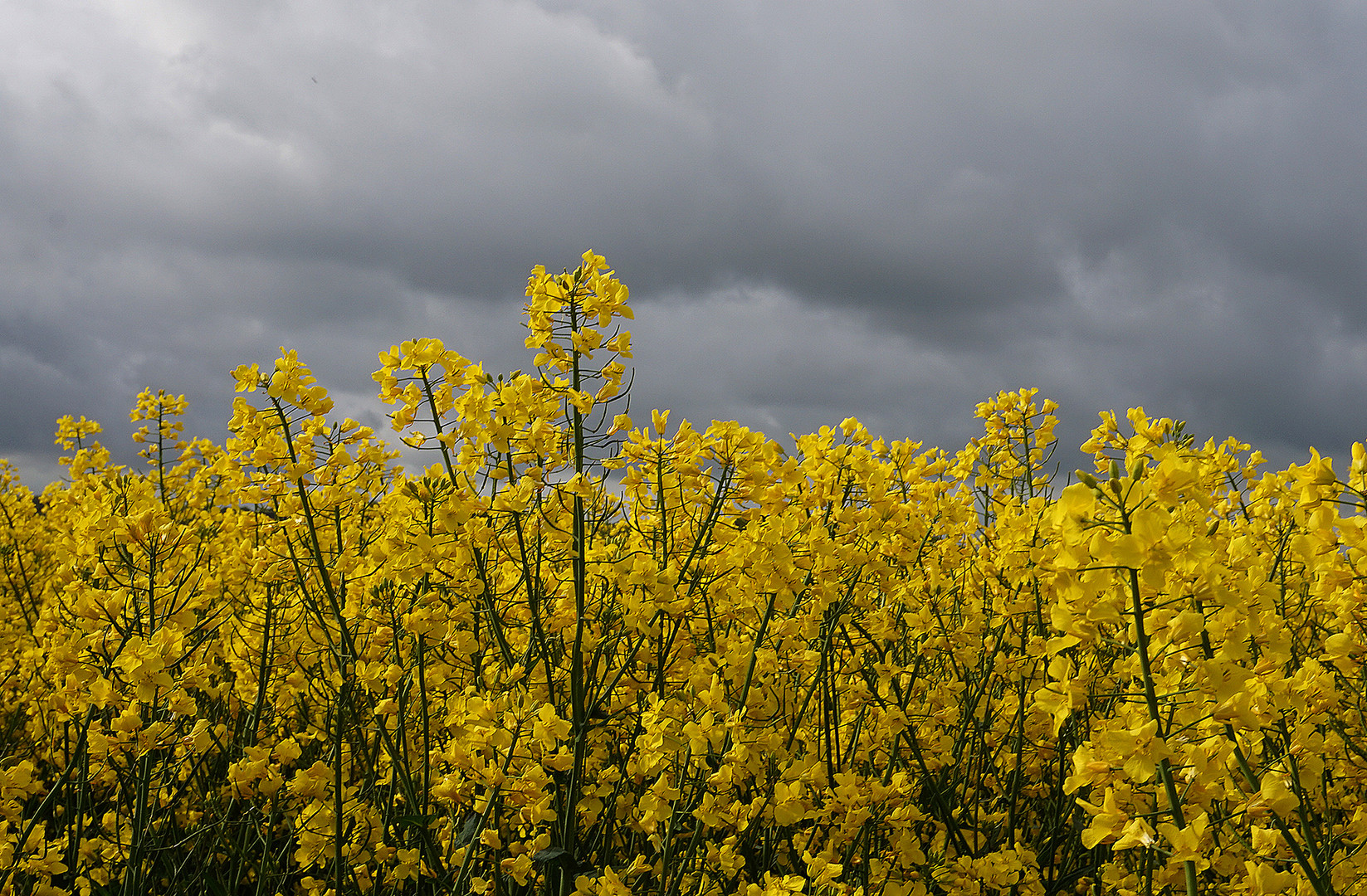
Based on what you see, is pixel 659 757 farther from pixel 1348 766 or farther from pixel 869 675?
pixel 1348 766

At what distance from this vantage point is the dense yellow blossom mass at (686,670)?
1.77m

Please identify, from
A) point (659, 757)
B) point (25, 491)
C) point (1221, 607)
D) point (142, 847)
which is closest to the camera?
point (1221, 607)

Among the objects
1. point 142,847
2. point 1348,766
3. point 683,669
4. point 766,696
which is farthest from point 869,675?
point 142,847

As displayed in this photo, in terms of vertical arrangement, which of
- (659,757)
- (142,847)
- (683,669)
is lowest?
→ (142,847)

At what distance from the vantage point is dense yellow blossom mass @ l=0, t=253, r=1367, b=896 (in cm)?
177

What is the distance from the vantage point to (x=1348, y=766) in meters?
3.03

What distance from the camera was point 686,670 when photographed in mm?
2816

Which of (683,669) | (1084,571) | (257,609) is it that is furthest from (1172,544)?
(257,609)

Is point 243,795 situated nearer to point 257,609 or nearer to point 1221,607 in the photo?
point 257,609

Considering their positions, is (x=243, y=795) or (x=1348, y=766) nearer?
(x=243, y=795)

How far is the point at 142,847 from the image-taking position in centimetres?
271

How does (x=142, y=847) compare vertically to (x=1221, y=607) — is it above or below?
below

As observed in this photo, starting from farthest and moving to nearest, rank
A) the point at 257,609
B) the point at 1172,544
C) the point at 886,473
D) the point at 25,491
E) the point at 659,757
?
the point at 25,491 < the point at 257,609 < the point at 886,473 < the point at 659,757 < the point at 1172,544

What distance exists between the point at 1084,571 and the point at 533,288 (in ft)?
5.28
